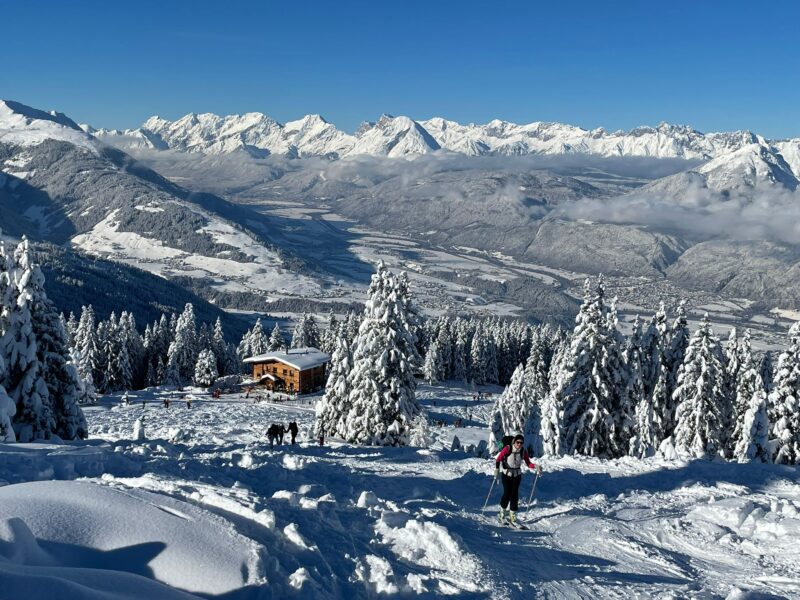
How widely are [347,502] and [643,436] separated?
37.6m

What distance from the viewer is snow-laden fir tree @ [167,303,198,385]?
7919 cm

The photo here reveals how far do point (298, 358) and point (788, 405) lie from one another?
5548 cm

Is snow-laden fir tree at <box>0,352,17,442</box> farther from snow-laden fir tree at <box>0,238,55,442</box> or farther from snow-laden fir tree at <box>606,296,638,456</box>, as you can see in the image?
snow-laden fir tree at <box>606,296,638,456</box>

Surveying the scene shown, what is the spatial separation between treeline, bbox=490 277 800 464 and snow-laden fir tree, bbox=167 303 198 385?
5450cm

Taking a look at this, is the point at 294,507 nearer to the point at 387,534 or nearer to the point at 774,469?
the point at 387,534

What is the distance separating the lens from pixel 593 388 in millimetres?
33688

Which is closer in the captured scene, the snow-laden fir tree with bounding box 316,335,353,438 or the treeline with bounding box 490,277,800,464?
the treeline with bounding box 490,277,800,464

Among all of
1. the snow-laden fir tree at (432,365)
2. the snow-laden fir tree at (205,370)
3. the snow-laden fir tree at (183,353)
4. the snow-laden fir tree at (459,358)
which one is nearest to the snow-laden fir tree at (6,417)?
the snow-laden fir tree at (205,370)

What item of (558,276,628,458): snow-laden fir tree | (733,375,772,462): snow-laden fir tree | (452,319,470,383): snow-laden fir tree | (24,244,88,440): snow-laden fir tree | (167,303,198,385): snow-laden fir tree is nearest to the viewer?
(24,244,88,440): snow-laden fir tree

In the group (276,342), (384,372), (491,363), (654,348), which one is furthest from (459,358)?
(384,372)

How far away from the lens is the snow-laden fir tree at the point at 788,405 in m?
32.2

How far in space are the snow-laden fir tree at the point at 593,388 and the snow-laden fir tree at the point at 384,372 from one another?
29.0ft

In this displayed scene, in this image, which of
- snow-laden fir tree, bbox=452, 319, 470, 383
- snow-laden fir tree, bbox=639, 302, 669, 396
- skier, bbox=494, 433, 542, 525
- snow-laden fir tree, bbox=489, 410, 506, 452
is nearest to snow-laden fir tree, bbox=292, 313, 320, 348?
snow-laden fir tree, bbox=452, 319, 470, 383

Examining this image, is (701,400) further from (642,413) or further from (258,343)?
(258,343)
